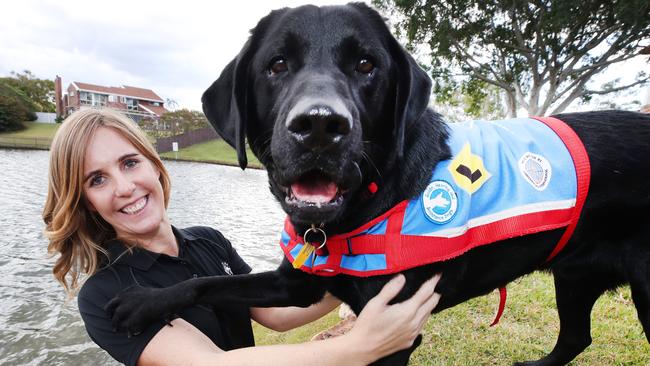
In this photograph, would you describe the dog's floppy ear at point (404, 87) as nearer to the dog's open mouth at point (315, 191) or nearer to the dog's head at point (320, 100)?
the dog's head at point (320, 100)

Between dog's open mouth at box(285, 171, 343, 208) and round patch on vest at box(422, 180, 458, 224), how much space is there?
15.9 inches

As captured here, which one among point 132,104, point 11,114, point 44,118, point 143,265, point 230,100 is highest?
point 132,104

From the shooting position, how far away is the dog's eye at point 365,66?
185cm

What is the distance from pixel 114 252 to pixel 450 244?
1.84 metres

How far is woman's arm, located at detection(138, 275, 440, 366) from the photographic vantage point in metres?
1.71

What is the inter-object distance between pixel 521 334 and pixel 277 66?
2.88 metres

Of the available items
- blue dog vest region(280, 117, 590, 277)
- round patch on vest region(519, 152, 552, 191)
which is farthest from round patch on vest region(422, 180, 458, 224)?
round patch on vest region(519, 152, 552, 191)

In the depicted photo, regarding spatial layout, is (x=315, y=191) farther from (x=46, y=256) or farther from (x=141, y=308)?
(x=46, y=256)

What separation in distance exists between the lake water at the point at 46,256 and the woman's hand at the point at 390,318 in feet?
3.74

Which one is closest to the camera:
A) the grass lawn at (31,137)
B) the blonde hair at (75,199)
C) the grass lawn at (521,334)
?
the blonde hair at (75,199)

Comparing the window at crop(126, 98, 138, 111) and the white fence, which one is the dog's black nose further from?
the window at crop(126, 98, 138, 111)

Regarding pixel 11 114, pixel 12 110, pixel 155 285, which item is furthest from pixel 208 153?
Result: pixel 155 285

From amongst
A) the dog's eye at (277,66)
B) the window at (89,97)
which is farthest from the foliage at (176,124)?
the dog's eye at (277,66)

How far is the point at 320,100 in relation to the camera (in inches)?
53.9
